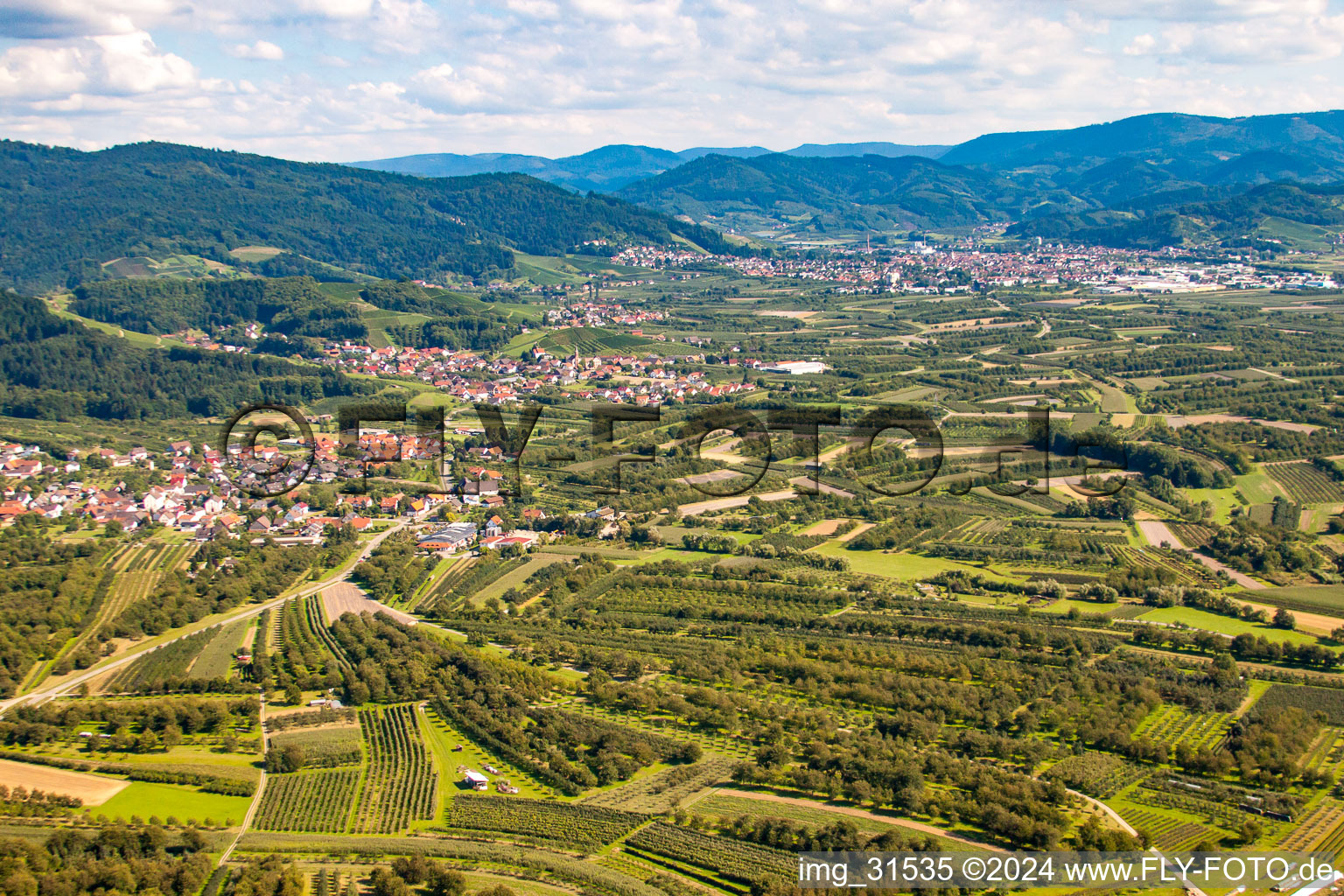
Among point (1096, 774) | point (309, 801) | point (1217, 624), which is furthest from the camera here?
point (1217, 624)

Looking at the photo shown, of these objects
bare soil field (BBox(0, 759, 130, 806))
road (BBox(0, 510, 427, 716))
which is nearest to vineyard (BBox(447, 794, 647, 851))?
bare soil field (BBox(0, 759, 130, 806))

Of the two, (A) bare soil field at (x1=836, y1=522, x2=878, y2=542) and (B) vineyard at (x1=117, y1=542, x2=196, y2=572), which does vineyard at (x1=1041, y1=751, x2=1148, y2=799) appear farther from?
(B) vineyard at (x1=117, y1=542, x2=196, y2=572)

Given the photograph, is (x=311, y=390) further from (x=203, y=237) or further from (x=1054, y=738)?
(x=203, y=237)

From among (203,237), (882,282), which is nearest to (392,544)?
(882,282)

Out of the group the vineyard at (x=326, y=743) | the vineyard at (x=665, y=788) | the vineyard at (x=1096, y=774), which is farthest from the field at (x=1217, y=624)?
the vineyard at (x=326, y=743)

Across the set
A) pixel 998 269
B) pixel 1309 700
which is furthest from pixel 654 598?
pixel 998 269

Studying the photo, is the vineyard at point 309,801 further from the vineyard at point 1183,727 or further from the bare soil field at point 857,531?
the bare soil field at point 857,531

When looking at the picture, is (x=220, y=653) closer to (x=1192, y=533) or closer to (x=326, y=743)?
(x=326, y=743)
